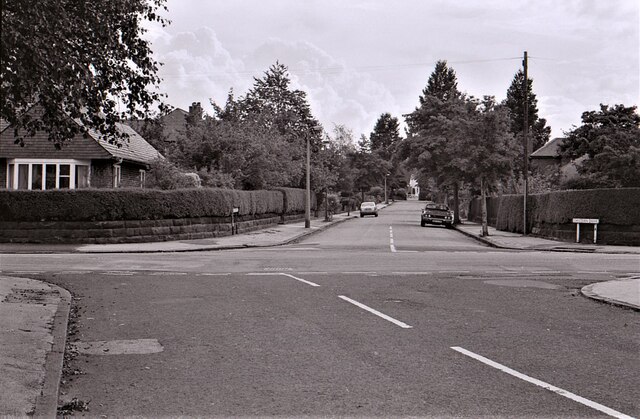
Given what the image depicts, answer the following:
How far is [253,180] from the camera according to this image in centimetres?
4400

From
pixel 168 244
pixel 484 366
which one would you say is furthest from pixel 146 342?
pixel 168 244

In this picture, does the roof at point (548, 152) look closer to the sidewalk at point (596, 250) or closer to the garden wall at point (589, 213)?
the sidewalk at point (596, 250)

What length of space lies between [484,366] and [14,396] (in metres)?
4.50

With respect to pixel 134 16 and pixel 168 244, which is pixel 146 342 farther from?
pixel 168 244

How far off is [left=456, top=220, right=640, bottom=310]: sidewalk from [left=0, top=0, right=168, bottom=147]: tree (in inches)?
343

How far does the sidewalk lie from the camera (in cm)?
1276

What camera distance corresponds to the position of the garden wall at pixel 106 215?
26672 millimetres

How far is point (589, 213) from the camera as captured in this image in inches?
1147

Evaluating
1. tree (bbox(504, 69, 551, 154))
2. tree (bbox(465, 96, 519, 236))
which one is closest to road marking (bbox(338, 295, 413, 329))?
tree (bbox(465, 96, 519, 236))

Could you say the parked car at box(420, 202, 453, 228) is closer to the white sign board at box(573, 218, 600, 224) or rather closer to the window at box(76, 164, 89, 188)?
the white sign board at box(573, 218, 600, 224)

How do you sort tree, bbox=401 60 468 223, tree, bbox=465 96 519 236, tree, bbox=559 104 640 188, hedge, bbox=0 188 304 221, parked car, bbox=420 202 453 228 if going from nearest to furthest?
hedge, bbox=0 188 304 221, tree, bbox=465 96 519 236, tree, bbox=559 104 640 188, tree, bbox=401 60 468 223, parked car, bbox=420 202 453 228

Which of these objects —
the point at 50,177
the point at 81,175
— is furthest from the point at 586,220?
the point at 50,177

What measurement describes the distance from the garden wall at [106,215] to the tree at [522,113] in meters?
74.0

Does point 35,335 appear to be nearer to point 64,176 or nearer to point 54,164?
point 64,176
